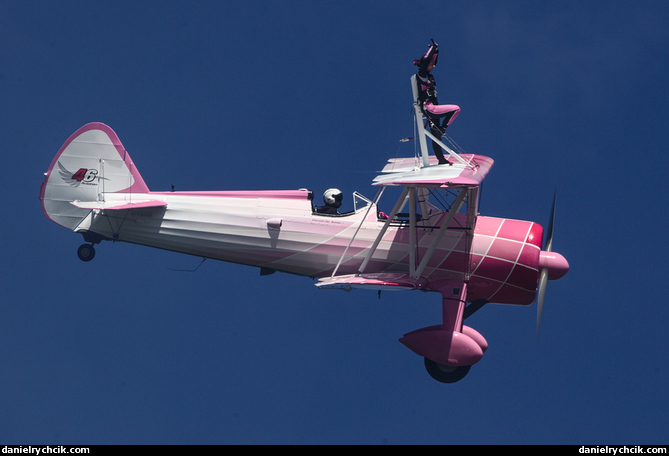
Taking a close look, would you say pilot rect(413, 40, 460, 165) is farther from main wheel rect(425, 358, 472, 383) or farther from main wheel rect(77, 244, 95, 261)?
main wheel rect(77, 244, 95, 261)

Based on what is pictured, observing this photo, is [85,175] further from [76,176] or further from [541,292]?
[541,292]

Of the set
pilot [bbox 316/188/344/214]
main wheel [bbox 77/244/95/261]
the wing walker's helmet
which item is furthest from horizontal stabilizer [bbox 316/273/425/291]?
main wheel [bbox 77/244/95/261]

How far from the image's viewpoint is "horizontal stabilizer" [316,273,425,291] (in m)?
22.6

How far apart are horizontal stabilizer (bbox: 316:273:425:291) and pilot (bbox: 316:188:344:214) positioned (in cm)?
203

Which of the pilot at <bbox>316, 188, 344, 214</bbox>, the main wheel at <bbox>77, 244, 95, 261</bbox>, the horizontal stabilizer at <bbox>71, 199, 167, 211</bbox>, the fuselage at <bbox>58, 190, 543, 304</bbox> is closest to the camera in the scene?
the fuselage at <bbox>58, 190, 543, 304</bbox>

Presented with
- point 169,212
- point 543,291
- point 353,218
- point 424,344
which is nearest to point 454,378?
point 424,344

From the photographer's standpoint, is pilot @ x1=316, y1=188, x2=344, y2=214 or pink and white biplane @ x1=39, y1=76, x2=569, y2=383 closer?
pink and white biplane @ x1=39, y1=76, x2=569, y2=383

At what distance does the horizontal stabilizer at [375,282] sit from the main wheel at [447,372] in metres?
2.07

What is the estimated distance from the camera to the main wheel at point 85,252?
2670cm

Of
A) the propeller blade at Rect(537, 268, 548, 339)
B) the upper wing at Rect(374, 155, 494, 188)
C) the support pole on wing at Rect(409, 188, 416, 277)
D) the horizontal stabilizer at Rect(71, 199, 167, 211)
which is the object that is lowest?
the propeller blade at Rect(537, 268, 548, 339)

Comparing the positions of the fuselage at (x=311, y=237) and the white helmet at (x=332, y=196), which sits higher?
the white helmet at (x=332, y=196)

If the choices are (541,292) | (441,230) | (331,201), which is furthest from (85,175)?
(541,292)

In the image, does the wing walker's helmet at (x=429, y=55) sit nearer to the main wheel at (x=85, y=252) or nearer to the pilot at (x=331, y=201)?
the pilot at (x=331, y=201)

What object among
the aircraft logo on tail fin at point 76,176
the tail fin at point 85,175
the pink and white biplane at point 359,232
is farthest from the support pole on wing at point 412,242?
the aircraft logo on tail fin at point 76,176
